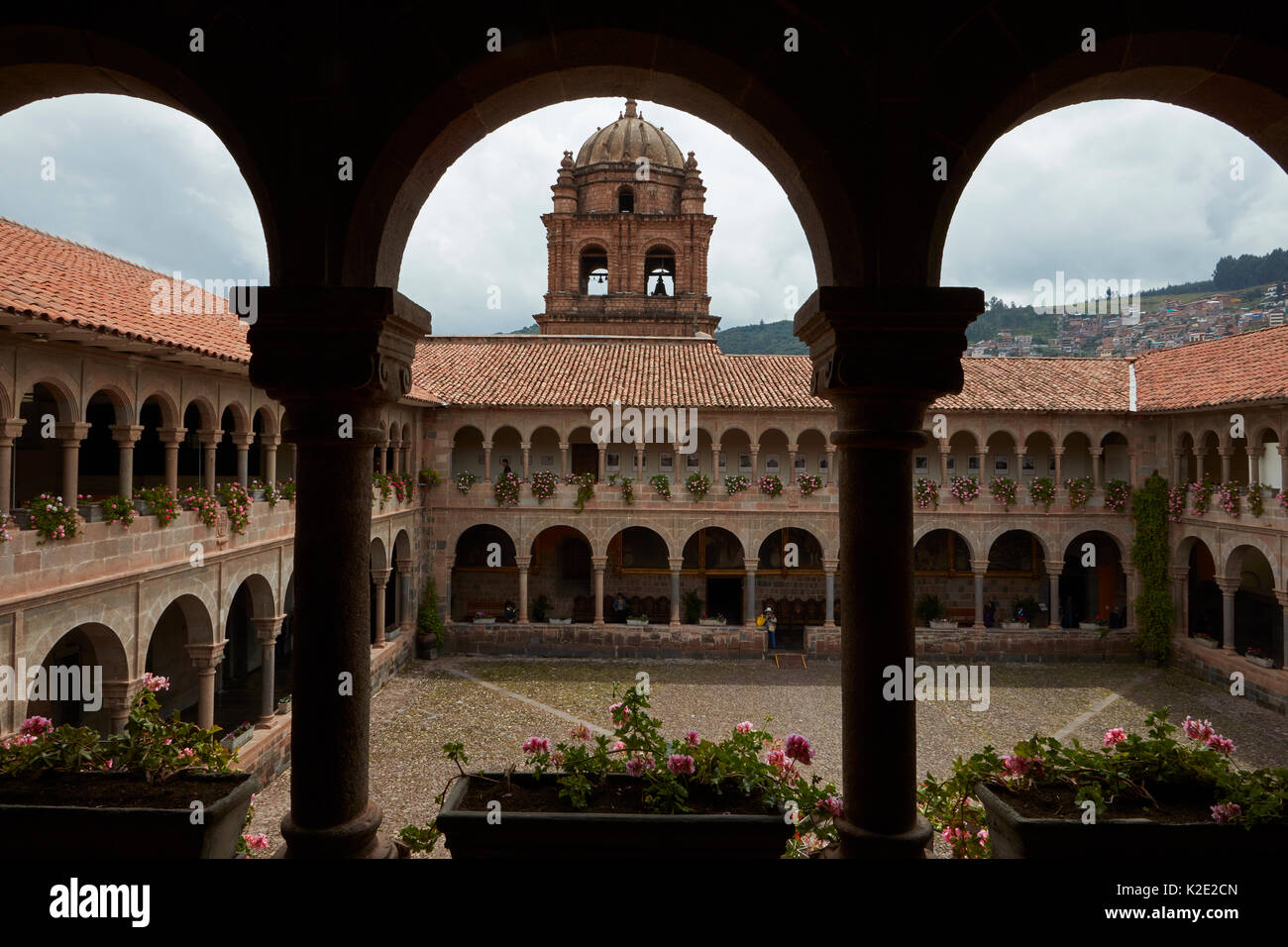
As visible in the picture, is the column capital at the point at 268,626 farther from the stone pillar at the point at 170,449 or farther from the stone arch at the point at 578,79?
the stone arch at the point at 578,79

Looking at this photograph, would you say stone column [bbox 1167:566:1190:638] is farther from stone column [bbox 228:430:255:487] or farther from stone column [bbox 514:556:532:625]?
stone column [bbox 228:430:255:487]

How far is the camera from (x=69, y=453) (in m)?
9.50

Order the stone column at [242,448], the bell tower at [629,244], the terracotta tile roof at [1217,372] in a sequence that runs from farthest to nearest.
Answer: the bell tower at [629,244] → the terracotta tile roof at [1217,372] → the stone column at [242,448]

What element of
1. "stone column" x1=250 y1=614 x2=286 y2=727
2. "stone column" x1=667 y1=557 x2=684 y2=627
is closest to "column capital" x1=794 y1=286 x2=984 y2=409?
"stone column" x1=250 y1=614 x2=286 y2=727

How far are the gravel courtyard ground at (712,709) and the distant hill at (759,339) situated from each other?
51918 mm

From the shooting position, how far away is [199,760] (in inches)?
144

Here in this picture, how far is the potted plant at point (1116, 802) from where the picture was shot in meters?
2.88

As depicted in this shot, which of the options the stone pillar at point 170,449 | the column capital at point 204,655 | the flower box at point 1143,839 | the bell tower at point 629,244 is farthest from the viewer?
the bell tower at point 629,244

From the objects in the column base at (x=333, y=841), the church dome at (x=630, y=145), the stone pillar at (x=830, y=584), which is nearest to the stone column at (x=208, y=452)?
the column base at (x=333, y=841)

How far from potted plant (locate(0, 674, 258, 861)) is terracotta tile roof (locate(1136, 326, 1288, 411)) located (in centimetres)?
1860

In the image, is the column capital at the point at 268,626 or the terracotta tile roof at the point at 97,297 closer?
the terracotta tile roof at the point at 97,297
